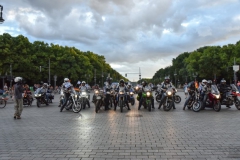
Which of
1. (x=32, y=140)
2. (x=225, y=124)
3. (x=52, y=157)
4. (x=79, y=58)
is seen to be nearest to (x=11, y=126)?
(x=32, y=140)

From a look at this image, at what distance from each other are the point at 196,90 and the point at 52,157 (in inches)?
488

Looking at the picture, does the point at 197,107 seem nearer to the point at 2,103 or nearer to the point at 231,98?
the point at 231,98

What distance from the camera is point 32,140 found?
7988 mm

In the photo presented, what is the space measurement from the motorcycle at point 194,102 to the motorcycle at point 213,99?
0.89 ft

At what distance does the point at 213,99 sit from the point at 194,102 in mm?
1040

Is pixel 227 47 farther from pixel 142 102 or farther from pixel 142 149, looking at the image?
pixel 142 149

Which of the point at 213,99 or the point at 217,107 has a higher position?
the point at 213,99

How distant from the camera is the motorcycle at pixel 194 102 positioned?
51.8 ft

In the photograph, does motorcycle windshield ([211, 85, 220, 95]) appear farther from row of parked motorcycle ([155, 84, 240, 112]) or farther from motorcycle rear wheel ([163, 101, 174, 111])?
motorcycle rear wheel ([163, 101, 174, 111])

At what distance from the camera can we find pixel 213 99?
53.2 feet

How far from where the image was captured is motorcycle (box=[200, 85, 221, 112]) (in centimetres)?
1583

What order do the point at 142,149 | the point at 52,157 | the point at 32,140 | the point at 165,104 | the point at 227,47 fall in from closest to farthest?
1. the point at 52,157
2. the point at 142,149
3. the point at 32,140
4. the point at 165,104
5. the point at 227,47

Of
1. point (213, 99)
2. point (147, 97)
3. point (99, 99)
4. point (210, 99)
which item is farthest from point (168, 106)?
point (99, 99)

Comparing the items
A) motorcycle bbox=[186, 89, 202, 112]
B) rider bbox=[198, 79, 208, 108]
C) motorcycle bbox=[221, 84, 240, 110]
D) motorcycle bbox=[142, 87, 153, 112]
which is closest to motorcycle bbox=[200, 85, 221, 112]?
rider bbox=[198, 79, 208, 108]
